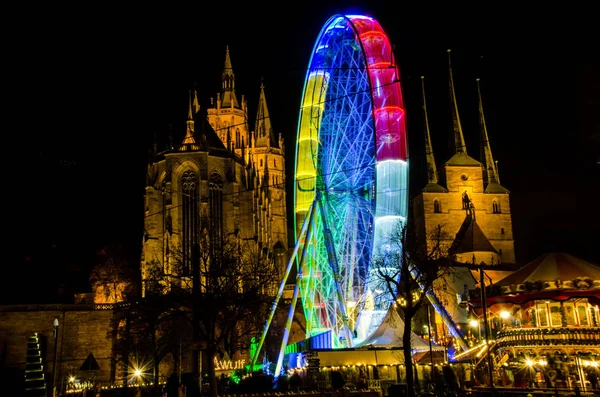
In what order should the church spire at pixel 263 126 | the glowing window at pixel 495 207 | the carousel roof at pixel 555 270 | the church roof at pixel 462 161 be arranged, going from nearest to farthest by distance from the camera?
the carousel roof at pixel 555 270 < the glowing window at pixel 495 207 < the church roof at pixel 462 161 < the church spire at pixel 263 126

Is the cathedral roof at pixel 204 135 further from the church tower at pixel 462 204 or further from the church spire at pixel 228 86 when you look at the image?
the church spire at pixel 228 86

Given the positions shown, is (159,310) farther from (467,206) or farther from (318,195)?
(467,206)

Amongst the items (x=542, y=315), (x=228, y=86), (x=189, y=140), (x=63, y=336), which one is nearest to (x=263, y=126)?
(x=228, y=86)

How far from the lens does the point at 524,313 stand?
3353 cm

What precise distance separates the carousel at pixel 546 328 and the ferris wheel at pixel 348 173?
5.91 meters

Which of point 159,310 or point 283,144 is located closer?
point 159,310

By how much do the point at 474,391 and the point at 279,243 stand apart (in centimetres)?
6320

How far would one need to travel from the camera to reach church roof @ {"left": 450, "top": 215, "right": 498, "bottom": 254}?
66938 millimetres

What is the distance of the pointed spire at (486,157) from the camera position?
77.1 meters

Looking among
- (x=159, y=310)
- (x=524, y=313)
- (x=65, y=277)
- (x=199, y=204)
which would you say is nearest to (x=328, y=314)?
(x=524, y=313)

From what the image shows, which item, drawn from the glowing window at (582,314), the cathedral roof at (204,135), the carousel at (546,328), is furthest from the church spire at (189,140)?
the glowing window at (582,314)

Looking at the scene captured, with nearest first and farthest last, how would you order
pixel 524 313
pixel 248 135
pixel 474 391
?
pixel 474 391, pixel 524 313, pixel 248 135

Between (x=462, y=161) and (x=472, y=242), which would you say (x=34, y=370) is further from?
(x=462, y=161)

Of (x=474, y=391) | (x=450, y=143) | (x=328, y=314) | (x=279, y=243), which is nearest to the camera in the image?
(x=474, y=391)
